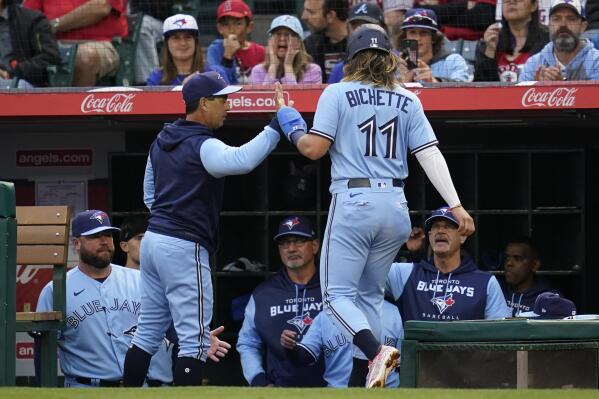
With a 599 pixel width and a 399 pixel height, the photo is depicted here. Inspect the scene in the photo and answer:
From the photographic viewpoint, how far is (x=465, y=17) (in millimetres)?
9820

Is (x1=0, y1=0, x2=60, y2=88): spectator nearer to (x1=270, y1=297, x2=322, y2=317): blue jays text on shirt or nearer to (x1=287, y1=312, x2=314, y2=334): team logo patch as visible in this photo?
(x1=270, y1=297, x2=322, y2=317): blue jays text on shirt

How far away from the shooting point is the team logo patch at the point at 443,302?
23.5 ft

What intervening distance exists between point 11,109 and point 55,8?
7.38 ft

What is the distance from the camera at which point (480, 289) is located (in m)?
7.18

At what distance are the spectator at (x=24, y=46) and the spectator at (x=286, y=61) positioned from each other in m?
1.50

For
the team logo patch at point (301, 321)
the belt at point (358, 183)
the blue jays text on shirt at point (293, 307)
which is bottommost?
the team logo patch at point (301, 321)

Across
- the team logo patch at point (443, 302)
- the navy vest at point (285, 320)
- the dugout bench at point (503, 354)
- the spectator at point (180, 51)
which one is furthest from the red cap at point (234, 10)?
the dugout bench at point (503, 354)

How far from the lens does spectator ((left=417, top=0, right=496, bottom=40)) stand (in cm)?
973

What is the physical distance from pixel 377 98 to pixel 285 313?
215 centimetres

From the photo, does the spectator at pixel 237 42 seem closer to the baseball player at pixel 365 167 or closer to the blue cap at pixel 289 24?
the blue cap at pixel 289 24

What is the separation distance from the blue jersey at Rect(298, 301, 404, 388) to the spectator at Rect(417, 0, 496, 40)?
10.6ft

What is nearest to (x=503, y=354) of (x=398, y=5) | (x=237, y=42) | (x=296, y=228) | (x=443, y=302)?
(x=443, y=302)

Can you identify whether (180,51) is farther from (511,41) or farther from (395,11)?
(511,41)

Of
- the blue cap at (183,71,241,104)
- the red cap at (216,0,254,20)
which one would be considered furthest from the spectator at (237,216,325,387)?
the red cap at (216,0,254,20)
